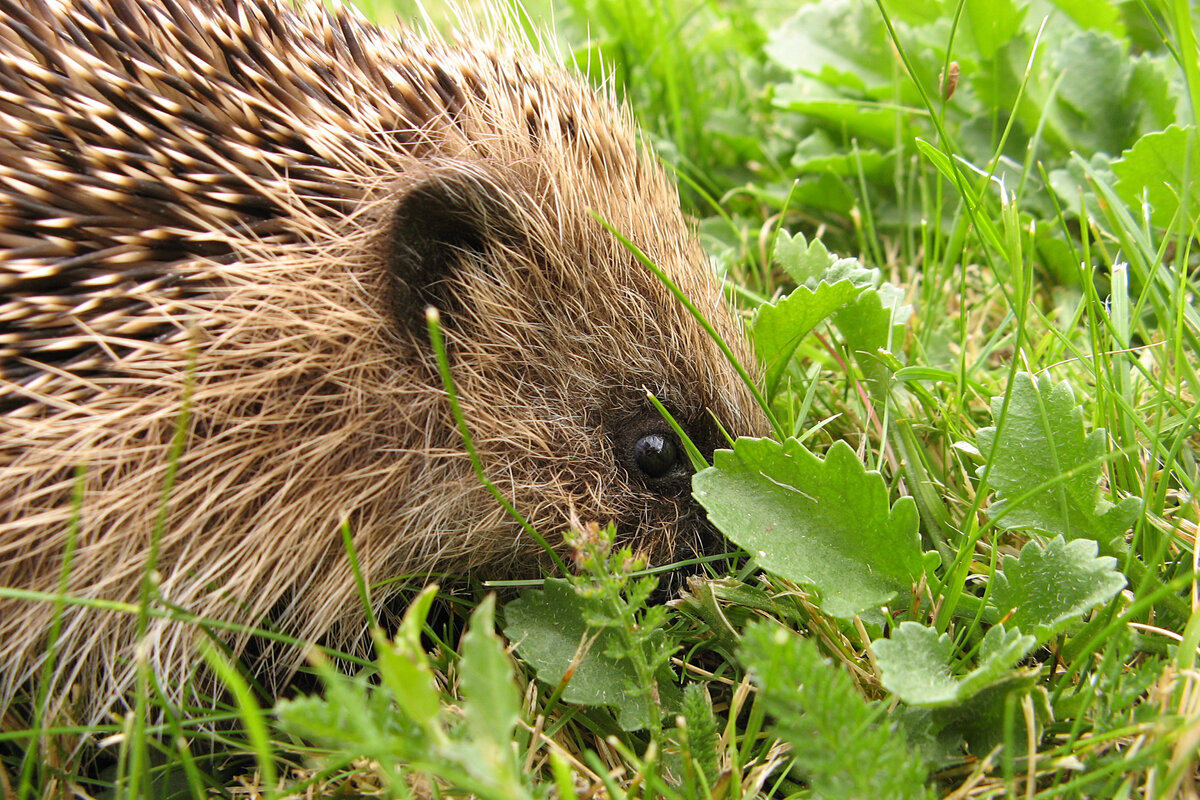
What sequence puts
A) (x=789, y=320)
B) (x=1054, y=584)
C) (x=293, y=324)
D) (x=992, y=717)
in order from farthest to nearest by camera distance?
1. (x=789, y=320)
2. (x=293, y=324)
3. (x=1054, y=584)
4. (x=992, y=717)

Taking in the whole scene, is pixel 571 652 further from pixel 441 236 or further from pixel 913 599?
pixel 441 236

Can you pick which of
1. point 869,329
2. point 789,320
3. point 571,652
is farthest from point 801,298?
point 571,652

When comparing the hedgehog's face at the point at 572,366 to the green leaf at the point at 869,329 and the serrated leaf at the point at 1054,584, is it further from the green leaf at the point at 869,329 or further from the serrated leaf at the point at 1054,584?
the serrated leaf at the point at 1054,584

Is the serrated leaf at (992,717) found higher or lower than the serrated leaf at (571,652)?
lower

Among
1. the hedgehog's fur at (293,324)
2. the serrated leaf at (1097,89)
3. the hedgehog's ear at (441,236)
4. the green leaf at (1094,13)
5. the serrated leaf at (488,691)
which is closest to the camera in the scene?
the serrated leaf at (488,691)

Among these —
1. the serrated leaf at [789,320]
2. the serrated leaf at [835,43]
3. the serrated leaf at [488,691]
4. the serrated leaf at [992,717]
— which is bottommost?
the serrated leaf at [992,717]

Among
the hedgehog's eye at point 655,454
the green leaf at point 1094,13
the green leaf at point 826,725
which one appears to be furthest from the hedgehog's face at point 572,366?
the green leaf at point 1094,13

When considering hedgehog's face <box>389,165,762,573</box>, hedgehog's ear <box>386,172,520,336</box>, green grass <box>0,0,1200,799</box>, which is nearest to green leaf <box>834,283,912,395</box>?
green grass <box>0,0,1200,799</box>

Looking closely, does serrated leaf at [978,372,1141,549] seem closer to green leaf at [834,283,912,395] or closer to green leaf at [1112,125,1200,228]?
green leaf at [834,283,912,395]
